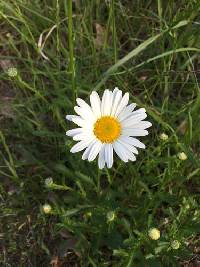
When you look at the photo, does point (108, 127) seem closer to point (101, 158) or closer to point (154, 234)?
point (101, 158)

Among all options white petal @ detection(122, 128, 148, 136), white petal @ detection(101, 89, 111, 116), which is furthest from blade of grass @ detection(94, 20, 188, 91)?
white petal @ detection(122, 128, 148, 136)

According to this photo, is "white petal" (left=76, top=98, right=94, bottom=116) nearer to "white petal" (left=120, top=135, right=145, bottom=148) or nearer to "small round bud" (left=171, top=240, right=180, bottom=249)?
"white petal" (left=120, top=135, right=145, bottom=148)

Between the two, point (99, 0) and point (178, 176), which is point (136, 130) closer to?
point (178, 176)

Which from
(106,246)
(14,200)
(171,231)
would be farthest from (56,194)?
(171,231)

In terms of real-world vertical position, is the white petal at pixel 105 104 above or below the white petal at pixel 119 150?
above

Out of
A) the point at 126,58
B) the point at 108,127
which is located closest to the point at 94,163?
the point at 108,127

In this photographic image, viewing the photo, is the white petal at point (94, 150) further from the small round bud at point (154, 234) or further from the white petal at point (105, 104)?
the small round bud at point (154, 234)

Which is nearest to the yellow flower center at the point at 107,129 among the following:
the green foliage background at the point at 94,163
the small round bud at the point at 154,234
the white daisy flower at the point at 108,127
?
the white daisy flower at the point at 108,127
